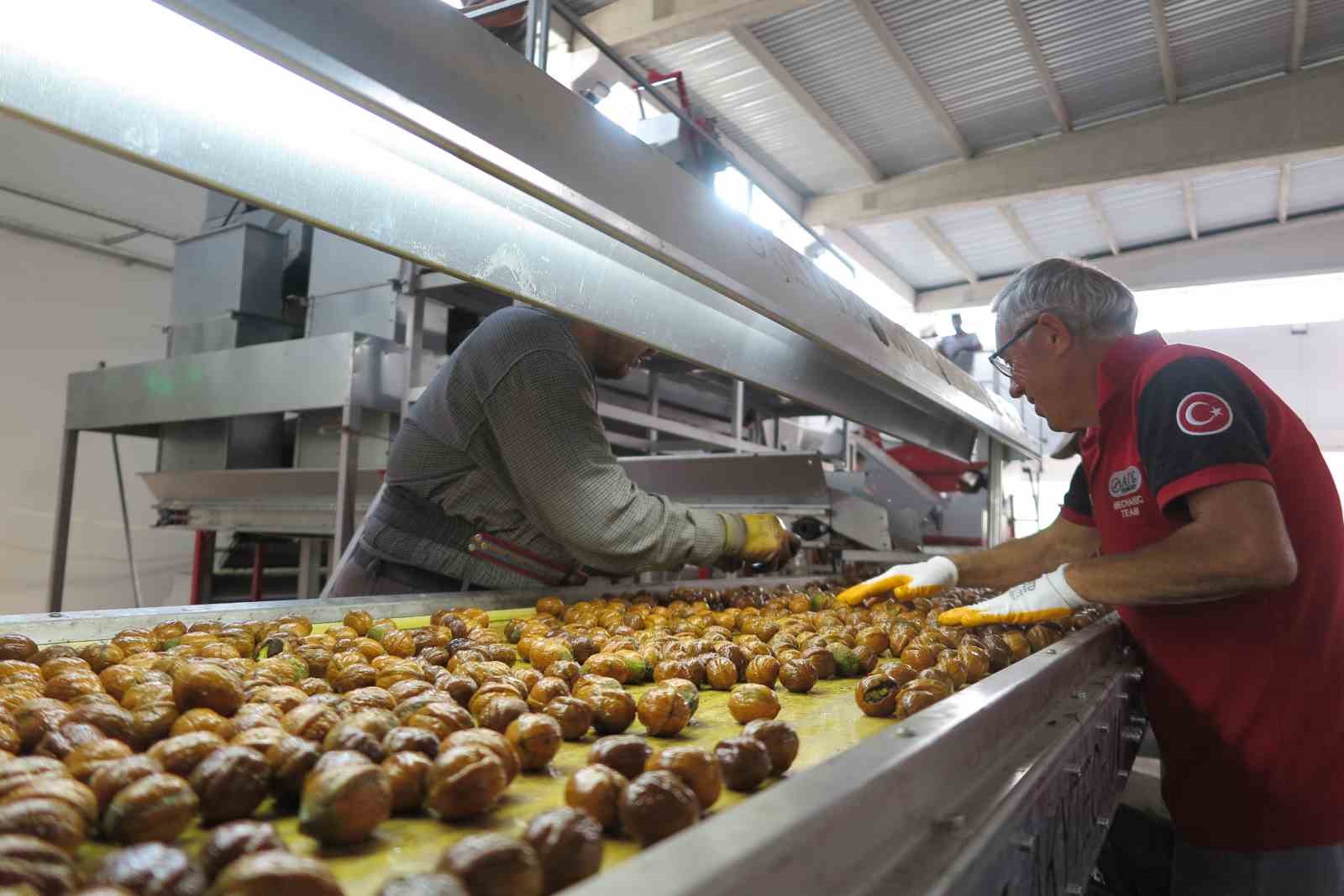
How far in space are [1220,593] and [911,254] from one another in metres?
11.1

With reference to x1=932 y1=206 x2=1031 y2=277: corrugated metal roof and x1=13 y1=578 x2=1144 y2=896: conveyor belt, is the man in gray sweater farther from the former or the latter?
x1=932 y1=206 x2=1031 y2=277: corrugated metal roof

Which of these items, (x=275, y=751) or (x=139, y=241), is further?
(x=139, y=241)

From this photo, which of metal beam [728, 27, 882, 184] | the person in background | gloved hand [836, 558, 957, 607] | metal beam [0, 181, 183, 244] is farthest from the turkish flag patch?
metal beam [0, 181, 183, 244]

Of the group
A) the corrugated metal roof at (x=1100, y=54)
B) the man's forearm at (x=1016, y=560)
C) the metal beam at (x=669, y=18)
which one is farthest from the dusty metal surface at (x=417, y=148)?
the corrugated metal roof at (x=1100, y=54)

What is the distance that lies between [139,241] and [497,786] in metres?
9.71

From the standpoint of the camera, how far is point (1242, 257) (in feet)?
37.3

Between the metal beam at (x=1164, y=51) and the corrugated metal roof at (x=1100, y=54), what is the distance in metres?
0.06

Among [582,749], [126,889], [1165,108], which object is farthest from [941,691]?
[1165,108]

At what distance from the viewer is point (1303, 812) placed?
2.01m

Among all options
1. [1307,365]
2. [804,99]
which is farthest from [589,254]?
[1307,365]

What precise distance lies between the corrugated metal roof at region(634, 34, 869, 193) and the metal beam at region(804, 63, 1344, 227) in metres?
0.61

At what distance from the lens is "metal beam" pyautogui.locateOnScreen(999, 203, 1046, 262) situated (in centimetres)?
1059

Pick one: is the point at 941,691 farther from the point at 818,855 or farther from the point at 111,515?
the point at 111,515

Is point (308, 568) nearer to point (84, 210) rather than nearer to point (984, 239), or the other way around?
point (84, 210)
